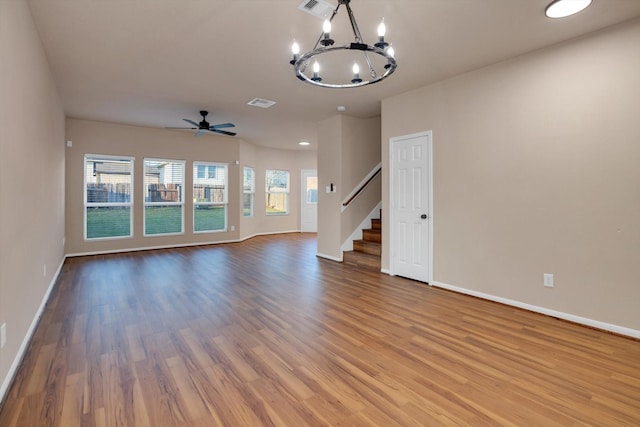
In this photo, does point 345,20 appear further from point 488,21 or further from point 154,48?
point 154,48

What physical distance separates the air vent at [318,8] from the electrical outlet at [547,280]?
3.35 m

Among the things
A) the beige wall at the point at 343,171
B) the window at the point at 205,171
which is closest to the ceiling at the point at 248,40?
the beige wall at the point at 343,171

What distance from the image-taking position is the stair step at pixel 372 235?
5.88 meters

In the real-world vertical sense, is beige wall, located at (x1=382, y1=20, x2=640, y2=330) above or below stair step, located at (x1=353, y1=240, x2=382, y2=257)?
above

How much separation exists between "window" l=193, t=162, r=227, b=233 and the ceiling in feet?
10.1

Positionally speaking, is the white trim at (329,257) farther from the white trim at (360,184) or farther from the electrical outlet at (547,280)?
the electrical outlet at (547,280)

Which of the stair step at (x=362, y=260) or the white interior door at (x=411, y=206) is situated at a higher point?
the white interior door at (x=411, y=206)

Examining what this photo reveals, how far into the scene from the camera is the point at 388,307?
352 cm

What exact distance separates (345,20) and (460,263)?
3112mm

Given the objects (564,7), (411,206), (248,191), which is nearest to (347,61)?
(564,7)

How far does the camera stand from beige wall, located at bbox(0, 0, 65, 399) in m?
2.00

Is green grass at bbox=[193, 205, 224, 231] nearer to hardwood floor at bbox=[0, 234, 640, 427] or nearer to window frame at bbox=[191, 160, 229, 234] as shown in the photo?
window frame at bbox=[191, 160, 229, 234]

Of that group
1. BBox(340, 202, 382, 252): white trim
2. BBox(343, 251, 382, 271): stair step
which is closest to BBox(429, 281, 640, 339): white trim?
BBox(343, 251, 382, 271): stair step

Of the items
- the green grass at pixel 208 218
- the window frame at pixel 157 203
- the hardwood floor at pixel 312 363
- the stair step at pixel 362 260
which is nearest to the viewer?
the hardwood floor at pixel 312 363
